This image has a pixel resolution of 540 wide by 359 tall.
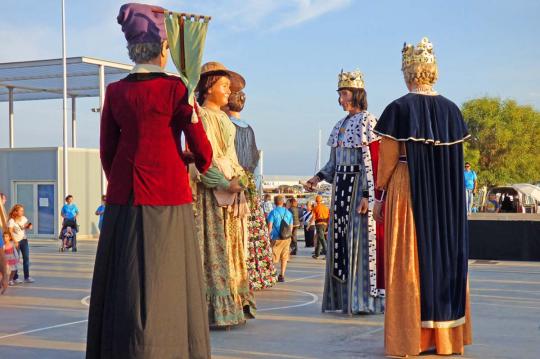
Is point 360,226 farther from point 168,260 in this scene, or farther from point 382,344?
point 168,260

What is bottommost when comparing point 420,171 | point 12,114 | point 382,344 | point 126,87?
point 382,344

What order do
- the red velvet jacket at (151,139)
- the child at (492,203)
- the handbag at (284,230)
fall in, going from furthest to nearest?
the child at (492,203)
the handbag at (284,230)
the red velvet jacket at (151,139)

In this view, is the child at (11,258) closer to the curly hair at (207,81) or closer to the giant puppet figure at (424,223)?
the curly hair at (207,81)

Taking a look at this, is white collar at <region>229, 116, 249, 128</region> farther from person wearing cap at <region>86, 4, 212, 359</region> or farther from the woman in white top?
the woman in white top

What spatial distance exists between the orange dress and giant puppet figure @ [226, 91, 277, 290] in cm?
248

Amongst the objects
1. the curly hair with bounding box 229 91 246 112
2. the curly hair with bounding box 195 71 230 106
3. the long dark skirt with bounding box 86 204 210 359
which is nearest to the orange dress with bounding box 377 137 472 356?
the long dark skirt with bounding box 86 204 210 359

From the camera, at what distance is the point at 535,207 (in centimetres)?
3881

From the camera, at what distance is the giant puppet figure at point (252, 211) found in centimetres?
Answer: 841

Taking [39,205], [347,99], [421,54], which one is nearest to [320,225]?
[347,99]

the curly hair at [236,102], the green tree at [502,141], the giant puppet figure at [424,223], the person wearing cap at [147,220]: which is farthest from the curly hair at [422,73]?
the green tree at [502,141]

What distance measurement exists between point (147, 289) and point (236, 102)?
14.8ft

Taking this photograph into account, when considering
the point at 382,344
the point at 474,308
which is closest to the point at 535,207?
the point at 474,308

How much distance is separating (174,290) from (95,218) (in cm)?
2474

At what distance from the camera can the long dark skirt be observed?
4441 mm
